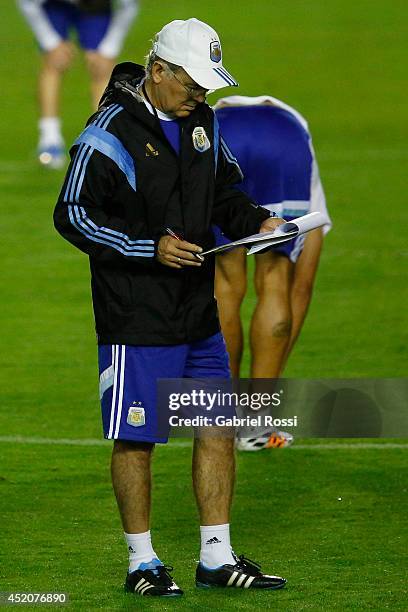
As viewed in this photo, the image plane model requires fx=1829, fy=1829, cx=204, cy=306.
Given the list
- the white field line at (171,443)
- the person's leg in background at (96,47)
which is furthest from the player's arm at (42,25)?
the white field line at (171,443)

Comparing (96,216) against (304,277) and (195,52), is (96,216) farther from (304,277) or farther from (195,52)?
(304,277)

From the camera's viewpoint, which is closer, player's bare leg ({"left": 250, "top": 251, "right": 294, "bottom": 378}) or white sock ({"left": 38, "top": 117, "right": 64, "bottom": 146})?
player's bare leg ({"left": 250, "top": 251, "right": 294, "bottom": 378})

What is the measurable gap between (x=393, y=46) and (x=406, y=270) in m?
11.8

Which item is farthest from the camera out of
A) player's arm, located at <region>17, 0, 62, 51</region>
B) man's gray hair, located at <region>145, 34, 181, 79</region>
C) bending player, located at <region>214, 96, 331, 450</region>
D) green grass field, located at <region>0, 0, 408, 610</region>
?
player's arm, located at <region>17, 0, 62, 51</region>

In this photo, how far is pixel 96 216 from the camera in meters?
6.40

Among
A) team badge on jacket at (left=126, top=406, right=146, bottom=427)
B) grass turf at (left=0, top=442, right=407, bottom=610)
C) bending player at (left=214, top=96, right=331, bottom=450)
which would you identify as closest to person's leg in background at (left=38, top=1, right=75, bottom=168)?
bending player at (left=214, top=96, right=331, bottom=450)

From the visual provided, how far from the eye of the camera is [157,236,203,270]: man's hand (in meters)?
6.32

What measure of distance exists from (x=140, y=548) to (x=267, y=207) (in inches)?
107

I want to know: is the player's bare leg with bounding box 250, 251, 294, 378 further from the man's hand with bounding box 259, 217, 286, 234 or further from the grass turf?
the man's hand with bounding box 259, 217, 286, 234

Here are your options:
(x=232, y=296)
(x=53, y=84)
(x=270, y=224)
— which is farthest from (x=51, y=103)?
(x=270, y=224)

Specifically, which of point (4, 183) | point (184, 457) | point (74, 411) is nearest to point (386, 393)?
point (184, 457)

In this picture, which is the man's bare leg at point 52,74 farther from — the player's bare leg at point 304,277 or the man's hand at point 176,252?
the man's hand at point 176,252

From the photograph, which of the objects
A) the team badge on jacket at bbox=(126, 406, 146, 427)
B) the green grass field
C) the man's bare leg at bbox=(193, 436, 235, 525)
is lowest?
the green grass field

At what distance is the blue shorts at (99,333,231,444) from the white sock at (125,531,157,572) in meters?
0.36
